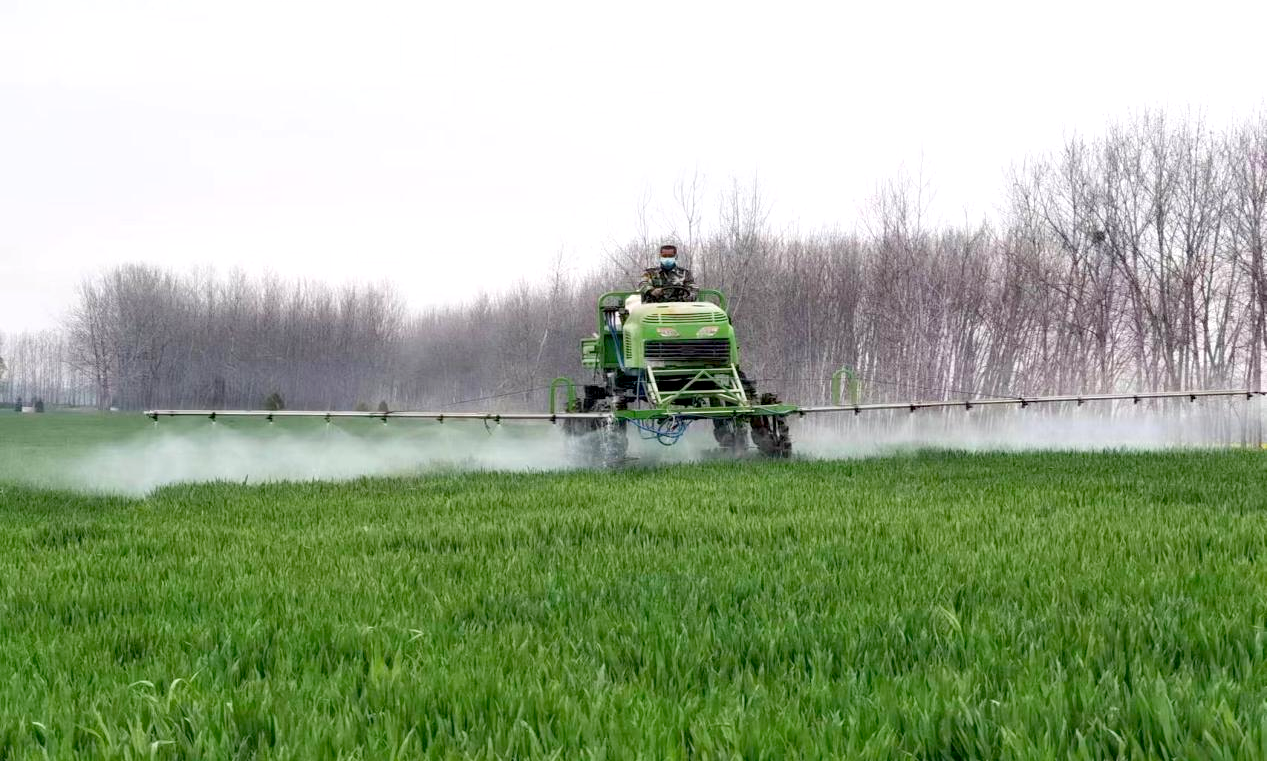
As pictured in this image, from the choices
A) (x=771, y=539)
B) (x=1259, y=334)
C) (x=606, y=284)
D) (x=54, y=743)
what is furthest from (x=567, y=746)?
(x=606, y=284)

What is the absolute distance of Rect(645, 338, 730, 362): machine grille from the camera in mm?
14328

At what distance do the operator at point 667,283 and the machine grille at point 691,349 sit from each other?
1.19m

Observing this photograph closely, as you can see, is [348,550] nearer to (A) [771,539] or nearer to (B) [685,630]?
(A) [771,539]

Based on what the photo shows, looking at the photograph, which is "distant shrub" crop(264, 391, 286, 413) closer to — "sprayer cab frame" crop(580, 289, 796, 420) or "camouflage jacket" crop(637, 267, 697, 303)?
"camouflage jacket" crop(637, 267, 697, 303)

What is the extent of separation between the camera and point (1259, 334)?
24.8m

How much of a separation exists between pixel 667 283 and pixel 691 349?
4.73ft

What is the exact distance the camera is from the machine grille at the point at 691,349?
14.3 m

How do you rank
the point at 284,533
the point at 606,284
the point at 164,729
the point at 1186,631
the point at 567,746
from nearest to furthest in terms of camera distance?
the point at 567,746 → the point at 164,729 → the point at 1186,631 → the point at 284,533 → the point at 606,284

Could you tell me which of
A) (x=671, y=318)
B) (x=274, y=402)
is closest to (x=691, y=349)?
(x=671, y=318)

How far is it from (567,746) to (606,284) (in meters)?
40.0

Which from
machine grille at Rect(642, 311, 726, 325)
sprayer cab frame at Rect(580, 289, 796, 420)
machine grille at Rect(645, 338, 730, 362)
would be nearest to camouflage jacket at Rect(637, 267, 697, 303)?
sprayer cab frame at Rect(580, 289, 796, 420)

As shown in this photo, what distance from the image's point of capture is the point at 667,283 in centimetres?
1541

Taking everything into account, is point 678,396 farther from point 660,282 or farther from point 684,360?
point 660,282

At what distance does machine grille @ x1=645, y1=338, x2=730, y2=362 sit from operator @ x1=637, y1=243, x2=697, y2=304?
3.90ft
